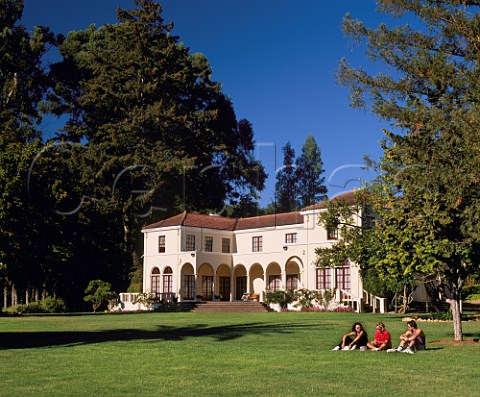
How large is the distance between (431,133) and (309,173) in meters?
81.0

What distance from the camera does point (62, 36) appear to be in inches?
2522

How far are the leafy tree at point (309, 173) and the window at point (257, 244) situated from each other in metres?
41.7

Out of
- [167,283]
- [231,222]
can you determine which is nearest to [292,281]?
[231,222]

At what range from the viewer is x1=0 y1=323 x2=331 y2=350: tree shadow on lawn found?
20141 millimetres

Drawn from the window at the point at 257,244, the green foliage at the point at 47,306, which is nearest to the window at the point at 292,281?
the window at the point at 257,244

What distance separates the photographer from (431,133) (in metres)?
17.7

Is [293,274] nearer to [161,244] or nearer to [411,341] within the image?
[161,244]

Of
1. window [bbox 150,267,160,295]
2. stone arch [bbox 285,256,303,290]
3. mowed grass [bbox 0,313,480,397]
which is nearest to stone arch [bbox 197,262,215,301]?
window [bbox 150,267,160,295]

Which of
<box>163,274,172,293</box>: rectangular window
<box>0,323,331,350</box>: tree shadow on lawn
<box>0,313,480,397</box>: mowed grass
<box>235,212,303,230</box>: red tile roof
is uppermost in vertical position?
<box>235,212,303,230</box>: red tile roof

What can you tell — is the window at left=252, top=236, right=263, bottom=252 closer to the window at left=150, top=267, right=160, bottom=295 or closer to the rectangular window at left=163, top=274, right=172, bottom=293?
the rectangular window at left=163, top=274, right=172, bottom=293

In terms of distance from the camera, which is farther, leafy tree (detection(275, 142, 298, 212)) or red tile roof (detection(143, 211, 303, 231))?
leafy tree (detection(275, 142, 298, 212))

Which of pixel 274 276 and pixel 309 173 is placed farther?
pixel 309 173

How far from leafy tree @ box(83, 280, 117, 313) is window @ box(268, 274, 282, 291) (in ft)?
39.9

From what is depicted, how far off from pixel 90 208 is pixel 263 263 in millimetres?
14907
